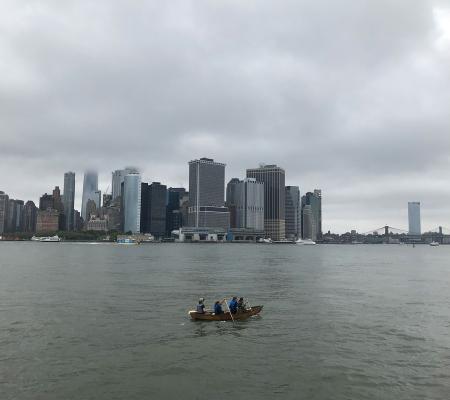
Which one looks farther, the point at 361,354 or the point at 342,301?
the point at 342,301

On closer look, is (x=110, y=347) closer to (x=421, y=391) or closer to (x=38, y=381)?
(x=38, y=381)

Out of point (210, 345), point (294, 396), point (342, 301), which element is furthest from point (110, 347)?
point (342, 301)

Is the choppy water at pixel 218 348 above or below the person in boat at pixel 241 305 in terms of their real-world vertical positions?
below

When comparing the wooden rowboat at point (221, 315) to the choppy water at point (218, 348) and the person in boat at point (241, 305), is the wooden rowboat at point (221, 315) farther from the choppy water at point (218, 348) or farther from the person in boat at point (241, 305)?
the choppy water at point (218, 348)

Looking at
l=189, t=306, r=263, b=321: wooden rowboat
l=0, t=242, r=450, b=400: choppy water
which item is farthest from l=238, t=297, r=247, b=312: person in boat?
l=0, t=242, r=450, b=400: choppy water

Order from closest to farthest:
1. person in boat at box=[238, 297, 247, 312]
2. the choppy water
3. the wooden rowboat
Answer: the choppy water < the wooden rowboat < person in boat at box=[238, 297, 247, 312]

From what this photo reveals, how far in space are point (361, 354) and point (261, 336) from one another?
9.09 meters

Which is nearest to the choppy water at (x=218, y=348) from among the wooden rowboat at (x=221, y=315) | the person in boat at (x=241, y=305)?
the wooden rowboat at (x=221, y=315)

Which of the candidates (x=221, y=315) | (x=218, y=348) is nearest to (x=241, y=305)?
(x=221, y=315)

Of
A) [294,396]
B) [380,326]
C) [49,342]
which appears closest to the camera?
[294,396]

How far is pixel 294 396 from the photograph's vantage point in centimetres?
2522

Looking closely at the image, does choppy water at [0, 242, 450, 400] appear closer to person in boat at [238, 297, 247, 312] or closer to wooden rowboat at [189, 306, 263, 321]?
wooden rowboat at [189, 306, 263, 321]

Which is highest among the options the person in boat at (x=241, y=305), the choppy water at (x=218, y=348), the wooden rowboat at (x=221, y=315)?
the person in boat at (x=241, y=305)

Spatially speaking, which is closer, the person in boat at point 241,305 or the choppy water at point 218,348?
the choppy water at point 218,348
